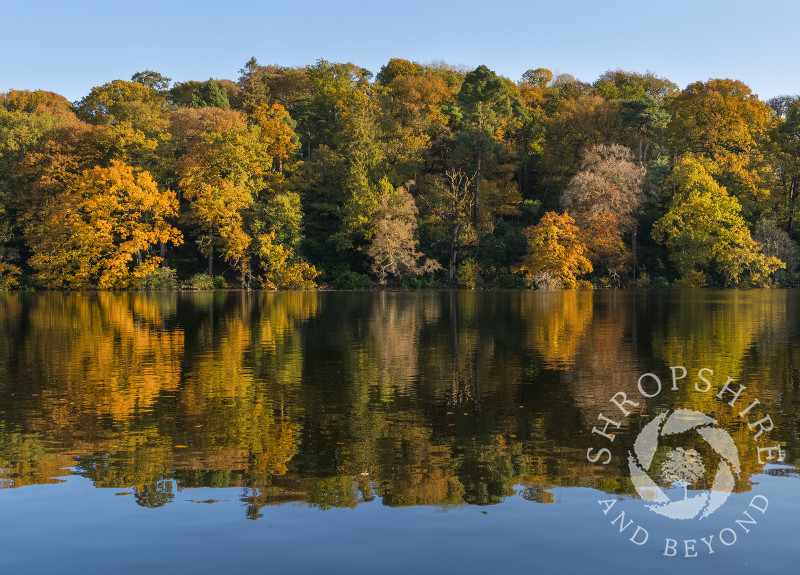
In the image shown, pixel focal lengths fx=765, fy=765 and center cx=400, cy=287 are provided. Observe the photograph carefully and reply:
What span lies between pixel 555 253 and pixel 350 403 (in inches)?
2083

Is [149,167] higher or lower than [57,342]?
higher

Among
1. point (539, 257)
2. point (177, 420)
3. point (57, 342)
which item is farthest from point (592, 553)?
point (539, 257)

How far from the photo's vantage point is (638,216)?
72688mm

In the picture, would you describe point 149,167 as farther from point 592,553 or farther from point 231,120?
point 592,553

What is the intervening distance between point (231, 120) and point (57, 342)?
168 feet

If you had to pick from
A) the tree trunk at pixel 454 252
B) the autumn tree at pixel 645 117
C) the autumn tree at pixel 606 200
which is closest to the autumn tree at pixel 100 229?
the tree trunk at pixel 454 252

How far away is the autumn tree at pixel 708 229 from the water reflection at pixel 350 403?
3992cm

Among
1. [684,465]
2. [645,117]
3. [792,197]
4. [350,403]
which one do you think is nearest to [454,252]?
[645,117]

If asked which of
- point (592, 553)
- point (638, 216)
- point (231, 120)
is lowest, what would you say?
point (592, 553)

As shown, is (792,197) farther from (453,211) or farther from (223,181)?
(223,181)

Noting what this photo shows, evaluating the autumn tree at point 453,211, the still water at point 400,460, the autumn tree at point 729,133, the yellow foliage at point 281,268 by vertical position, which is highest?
the autumn tree at point 729,133

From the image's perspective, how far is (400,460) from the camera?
32.4 ft

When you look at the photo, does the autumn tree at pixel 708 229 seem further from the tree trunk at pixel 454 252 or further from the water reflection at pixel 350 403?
the water reflection at pixel 350 403
